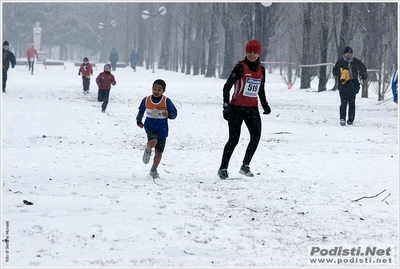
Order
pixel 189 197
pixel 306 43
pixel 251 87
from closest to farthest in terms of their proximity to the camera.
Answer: pixel 189 197
pixel 251 87
pixel 306 43

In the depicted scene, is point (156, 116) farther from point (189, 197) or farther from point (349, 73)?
point (349, 73)

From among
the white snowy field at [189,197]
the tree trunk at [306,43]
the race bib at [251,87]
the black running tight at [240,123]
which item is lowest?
the white snowy field at [189,197]

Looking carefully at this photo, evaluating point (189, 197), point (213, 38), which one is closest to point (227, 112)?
point (189, 197)

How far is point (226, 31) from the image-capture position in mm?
42000

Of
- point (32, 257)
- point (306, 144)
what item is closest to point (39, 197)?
point (32, 257)

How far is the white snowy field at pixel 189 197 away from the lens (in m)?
5.50

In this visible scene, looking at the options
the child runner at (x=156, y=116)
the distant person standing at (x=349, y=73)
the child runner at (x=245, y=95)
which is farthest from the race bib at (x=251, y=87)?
the distant person standing at (x=349, y=73)

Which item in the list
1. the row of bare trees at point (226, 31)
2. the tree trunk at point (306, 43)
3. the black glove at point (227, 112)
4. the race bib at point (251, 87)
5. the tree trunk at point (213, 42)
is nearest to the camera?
the black glove at point (227, 112)

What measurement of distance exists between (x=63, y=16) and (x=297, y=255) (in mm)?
86868

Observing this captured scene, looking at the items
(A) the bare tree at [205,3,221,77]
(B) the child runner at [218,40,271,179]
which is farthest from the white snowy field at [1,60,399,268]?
(A) the bare tree at [205,3,221,77]

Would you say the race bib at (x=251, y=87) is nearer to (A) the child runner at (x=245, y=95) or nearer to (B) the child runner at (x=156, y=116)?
(A) the child runner at (x=245, y=95)

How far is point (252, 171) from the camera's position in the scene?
32.1 feet

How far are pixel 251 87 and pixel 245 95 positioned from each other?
0.42 ft

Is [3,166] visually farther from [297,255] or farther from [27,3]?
[27,3]
